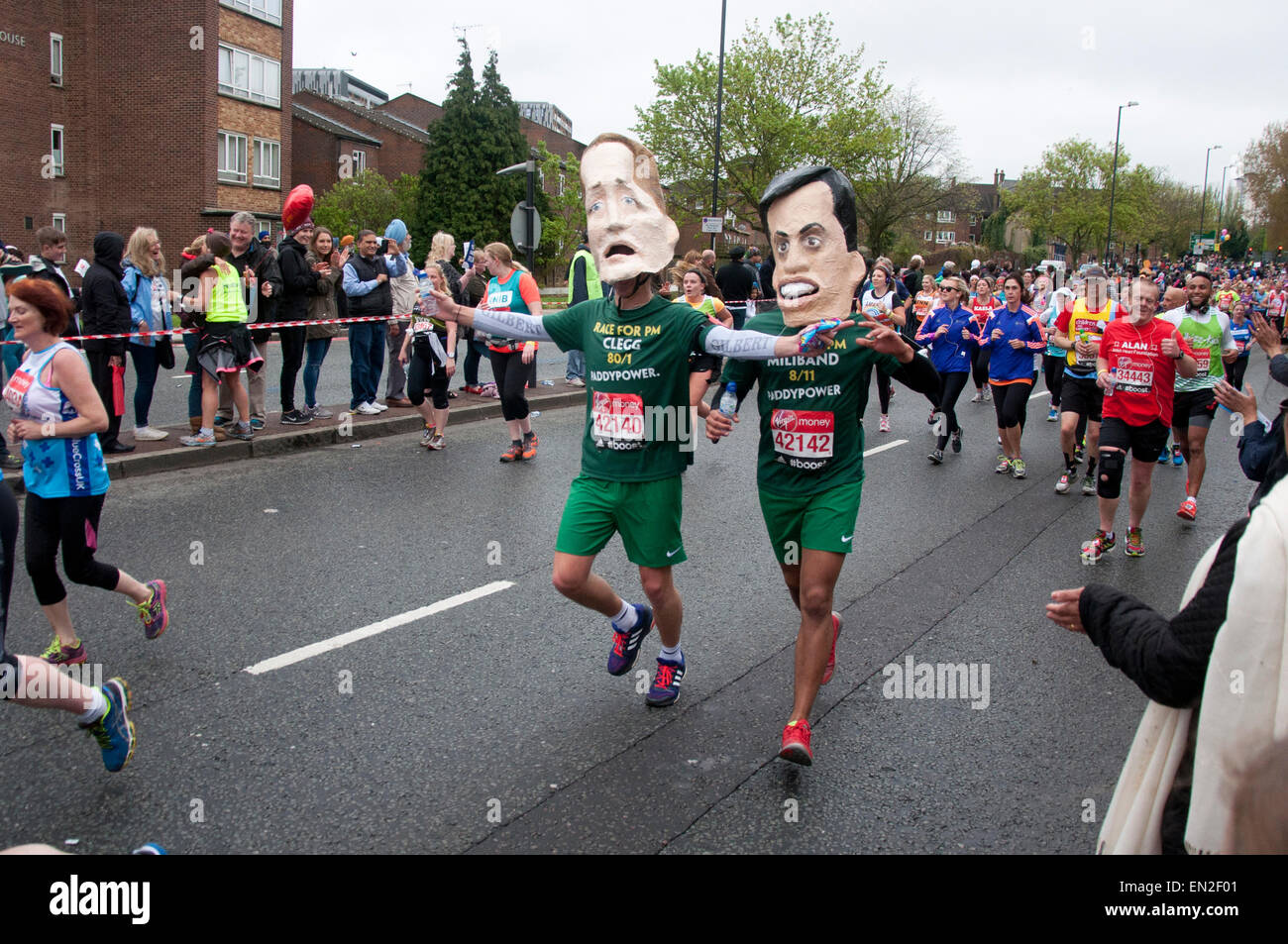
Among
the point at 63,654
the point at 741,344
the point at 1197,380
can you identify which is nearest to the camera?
the point at 741,344

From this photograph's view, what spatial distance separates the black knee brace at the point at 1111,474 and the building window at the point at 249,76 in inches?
1407

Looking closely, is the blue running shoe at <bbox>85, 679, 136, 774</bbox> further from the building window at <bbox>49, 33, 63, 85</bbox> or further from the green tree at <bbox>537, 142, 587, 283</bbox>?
the green tree at <bbox>537, 142, 587, 283</bbox>

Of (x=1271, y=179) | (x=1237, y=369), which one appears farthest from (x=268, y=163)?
(x=1271, y=179)

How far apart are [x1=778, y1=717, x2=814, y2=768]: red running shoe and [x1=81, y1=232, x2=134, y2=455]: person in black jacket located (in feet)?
23.3

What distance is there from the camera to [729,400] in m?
4.32

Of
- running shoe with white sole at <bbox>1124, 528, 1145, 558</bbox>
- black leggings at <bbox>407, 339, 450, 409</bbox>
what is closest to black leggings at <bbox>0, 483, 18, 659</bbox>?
black leggings at <bbox>407, 339, 450, 409</bbox>

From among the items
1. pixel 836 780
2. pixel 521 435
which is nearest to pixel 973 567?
pixel 836 780

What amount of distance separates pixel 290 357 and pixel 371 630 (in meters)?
6.18

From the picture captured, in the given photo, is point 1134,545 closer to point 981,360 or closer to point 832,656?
point 832,656

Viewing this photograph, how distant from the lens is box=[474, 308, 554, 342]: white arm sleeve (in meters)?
4.38

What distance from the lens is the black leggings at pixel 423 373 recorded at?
9773mm

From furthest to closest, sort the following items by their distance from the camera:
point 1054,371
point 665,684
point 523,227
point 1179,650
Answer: point 523,227 < point 1054,371 < point 665,684 < point 1179,650

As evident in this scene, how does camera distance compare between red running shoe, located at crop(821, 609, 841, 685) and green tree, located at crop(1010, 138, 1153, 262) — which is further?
green tree, located at crop(1010, 138, 1153, 262)
